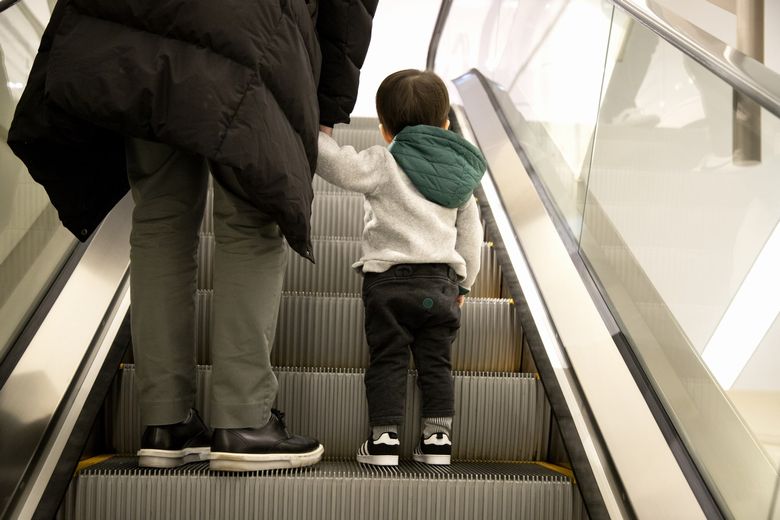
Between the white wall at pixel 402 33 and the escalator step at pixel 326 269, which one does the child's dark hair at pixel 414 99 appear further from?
the white wall at pixel 402 33

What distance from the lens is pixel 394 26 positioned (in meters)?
11.2

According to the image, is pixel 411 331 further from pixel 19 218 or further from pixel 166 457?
pixel 19 218

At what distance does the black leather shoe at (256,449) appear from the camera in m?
2.03

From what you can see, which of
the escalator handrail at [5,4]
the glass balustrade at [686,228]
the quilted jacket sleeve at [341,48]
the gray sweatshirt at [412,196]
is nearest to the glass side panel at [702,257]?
the glass balustrade at [686,228]

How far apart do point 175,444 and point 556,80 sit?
2.36 meters

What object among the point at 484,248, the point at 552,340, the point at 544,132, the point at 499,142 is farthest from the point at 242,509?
the point at 499,142

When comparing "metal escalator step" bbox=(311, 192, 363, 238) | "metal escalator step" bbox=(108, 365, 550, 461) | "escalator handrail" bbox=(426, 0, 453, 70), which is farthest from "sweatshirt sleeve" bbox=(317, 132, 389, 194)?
"escalator handrail" bbox=(426, 0, 453, 70)

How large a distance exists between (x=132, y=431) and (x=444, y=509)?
97 centimetres

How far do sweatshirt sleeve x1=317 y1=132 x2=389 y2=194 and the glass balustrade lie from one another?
75cm

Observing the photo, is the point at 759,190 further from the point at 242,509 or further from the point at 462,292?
the point at 242,509

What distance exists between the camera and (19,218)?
7.55 feet

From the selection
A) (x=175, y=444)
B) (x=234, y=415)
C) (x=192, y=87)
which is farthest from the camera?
(x=175, y=444)

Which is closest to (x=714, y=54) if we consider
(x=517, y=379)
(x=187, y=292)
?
(x=517, y=379)

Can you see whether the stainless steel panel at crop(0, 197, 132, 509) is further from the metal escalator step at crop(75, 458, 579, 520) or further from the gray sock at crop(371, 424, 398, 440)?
the gray sock at crop(371, 424, 398, 440)
